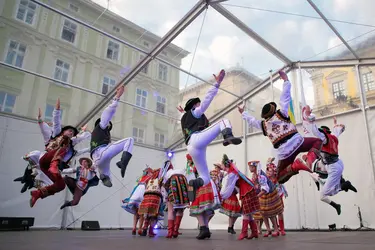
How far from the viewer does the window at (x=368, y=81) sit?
761cm

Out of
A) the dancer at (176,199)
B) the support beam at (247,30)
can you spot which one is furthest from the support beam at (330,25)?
the dancer at (176,199)

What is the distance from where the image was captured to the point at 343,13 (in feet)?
20.4

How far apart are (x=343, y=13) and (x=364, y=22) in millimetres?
469

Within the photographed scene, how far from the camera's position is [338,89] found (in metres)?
8.16

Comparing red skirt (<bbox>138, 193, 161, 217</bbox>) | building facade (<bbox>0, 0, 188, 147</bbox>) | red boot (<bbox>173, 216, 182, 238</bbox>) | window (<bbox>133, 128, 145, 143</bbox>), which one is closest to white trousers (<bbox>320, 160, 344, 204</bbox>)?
red boot (<bbox>173, 216, 182, 238</bbox>)

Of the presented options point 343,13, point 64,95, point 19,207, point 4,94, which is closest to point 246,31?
point 343,13

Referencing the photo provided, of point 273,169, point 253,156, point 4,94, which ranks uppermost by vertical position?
point 4,94

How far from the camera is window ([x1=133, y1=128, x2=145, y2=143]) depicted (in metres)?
9.94

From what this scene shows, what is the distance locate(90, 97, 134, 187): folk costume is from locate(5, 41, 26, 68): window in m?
3.61

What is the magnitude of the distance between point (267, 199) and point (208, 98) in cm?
243

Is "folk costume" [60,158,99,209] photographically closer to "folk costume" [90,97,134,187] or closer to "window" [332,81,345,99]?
"folk costume" [90,97,134,187]

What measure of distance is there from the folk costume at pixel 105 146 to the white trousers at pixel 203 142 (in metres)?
1.07

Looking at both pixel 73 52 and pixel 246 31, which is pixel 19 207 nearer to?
pixel 73 52

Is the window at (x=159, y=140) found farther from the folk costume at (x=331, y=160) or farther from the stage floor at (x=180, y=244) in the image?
the stage floor at (x=180, y=244)
